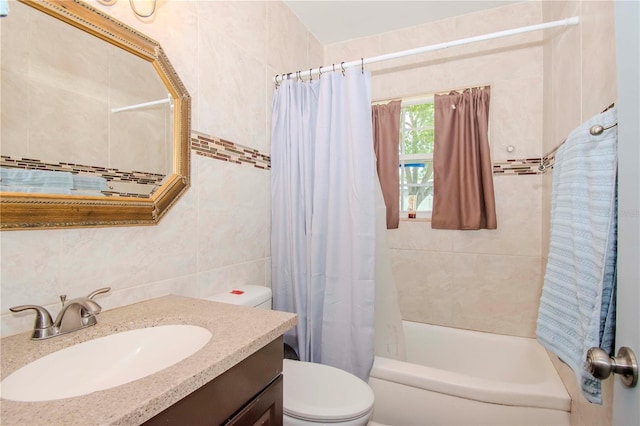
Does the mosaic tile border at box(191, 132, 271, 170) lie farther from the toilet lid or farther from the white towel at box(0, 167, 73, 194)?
the toilet lid

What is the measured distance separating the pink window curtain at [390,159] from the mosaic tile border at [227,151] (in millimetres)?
940

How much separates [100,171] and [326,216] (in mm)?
1047

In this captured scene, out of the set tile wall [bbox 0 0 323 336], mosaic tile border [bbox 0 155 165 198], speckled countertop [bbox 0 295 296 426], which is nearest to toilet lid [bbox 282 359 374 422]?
speckled countertop [bbox 0 295 296 426]

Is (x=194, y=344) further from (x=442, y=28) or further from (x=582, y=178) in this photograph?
(x=442, y=28)

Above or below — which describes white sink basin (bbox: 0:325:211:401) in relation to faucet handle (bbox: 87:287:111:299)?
below

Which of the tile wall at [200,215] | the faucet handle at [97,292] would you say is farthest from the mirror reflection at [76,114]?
the faucet handle at [97,292]

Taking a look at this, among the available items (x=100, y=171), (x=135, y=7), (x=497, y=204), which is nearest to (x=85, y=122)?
(x=100, y=171)

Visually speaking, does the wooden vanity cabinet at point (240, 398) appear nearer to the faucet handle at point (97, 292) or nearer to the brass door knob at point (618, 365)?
the faucet handle at point (97, 292)

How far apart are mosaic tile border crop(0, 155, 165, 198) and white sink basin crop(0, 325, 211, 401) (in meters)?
0.48

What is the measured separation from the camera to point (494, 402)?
1351 mm

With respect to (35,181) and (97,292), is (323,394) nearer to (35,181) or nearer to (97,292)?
(97,292)

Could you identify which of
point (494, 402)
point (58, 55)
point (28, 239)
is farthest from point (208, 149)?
point (494, 402)

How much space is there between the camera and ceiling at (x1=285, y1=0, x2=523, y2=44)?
2.06m

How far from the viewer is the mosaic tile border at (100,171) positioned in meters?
0.85
